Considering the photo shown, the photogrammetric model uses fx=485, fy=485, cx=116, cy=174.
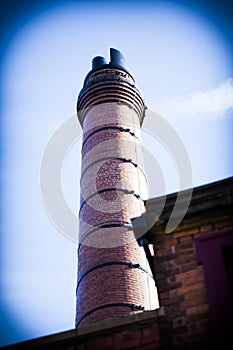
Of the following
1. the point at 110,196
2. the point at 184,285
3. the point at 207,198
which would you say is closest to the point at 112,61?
the point at 110,196

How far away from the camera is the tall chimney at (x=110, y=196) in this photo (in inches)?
331

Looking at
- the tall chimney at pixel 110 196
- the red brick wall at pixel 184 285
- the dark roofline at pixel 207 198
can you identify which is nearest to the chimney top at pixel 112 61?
the tall chimney at pixel 110 196

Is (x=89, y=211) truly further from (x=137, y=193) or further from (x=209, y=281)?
(x=209, y=281)

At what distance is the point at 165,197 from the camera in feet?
15.7

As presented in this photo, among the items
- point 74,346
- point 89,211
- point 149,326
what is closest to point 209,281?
point 149,326

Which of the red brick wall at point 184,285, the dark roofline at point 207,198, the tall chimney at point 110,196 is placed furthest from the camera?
the tall chimney at point 110,196

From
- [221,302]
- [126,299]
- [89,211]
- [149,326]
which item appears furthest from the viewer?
[89,211]

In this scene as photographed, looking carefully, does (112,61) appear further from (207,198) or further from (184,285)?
(184,285)

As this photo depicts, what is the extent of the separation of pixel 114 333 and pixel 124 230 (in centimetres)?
484

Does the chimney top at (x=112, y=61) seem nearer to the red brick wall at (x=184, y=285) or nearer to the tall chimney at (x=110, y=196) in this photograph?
the tall chimney at (x=110, y=196)

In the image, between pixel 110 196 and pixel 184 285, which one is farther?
pixel 110 196

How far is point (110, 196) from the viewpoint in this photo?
9.82m

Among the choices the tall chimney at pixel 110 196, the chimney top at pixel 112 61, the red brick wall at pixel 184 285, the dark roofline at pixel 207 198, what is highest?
the chimney top at pixel 112 61

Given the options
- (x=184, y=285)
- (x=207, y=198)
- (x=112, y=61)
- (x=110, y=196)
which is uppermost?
(x=112, y=61)
